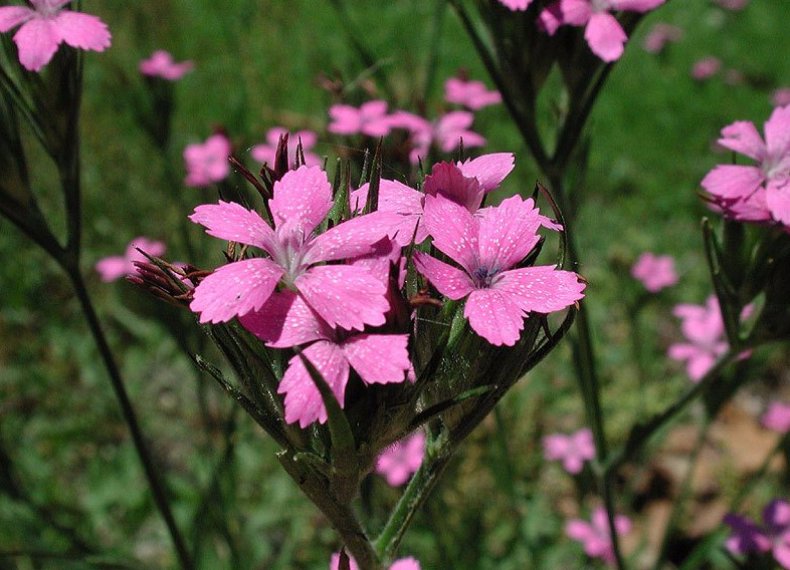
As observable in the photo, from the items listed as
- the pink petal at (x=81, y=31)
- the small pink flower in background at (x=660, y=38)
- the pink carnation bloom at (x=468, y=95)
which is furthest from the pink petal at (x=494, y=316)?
the small pink flower in background at (x=660, y=38)

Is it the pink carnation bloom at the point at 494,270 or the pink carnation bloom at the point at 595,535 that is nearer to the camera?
the pink carnation bloom at the point at 494,270

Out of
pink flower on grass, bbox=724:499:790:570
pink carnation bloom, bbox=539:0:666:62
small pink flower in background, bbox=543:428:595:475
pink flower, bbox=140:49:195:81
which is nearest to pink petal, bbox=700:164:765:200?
pink carnation bloom, bbox=539:0:666:62

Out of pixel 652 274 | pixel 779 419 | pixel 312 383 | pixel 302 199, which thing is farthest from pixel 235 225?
pixel 779 419

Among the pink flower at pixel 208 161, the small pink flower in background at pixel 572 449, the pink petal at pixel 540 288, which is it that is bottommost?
the small pink flower in background at pixel 572 449

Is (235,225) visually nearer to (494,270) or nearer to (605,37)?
(494,270)

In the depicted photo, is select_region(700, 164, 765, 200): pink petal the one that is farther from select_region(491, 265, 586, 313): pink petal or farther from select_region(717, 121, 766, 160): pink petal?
select_region(491, 265, 586, 313): pink petal

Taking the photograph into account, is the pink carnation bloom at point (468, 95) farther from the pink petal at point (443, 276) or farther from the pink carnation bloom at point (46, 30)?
the pink petal at point (443, 276)
